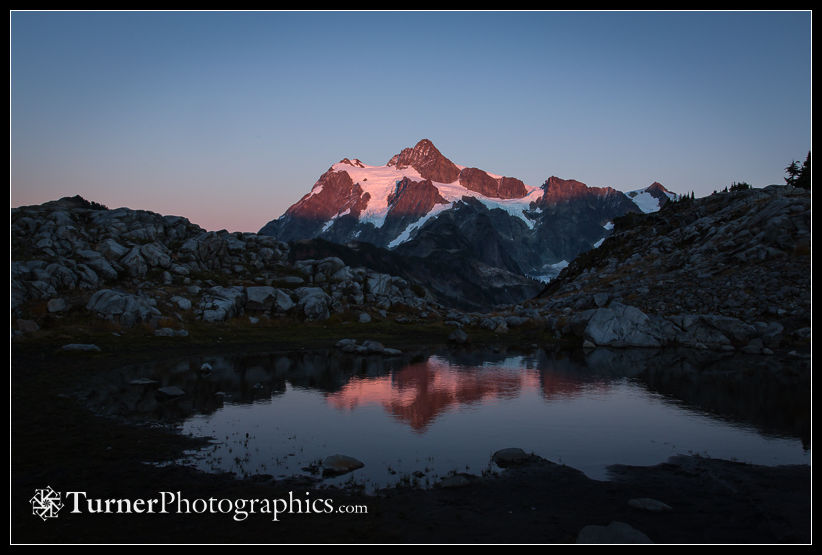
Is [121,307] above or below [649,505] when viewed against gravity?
above

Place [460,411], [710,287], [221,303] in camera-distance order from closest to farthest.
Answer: [460,411] → [221,303] → [710,287]

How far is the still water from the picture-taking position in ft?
68.5

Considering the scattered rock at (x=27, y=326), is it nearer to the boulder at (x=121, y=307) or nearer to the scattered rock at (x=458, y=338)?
the boulder at (x=121, y=307)

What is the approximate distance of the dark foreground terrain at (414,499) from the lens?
44.6 ft

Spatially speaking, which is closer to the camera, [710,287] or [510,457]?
[510,457]

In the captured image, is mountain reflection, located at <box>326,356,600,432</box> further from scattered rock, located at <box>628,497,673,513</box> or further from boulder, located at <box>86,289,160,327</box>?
boulder, located at <box>86,289,160,327</box>

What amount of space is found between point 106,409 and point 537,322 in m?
50.5

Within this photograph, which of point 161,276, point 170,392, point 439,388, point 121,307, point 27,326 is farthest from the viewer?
point 161,276
